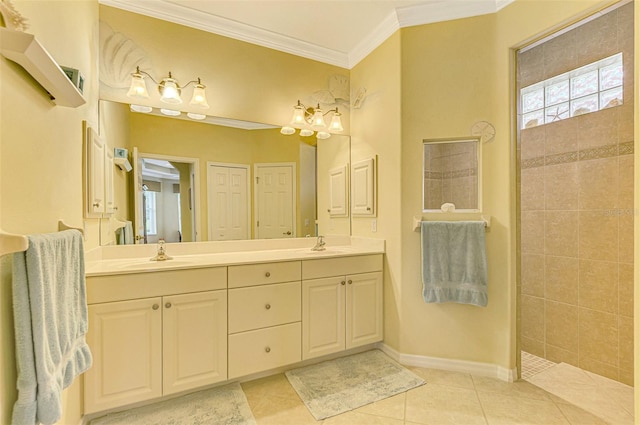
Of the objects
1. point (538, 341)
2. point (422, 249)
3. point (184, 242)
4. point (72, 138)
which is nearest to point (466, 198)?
Answer: point (422, 249)

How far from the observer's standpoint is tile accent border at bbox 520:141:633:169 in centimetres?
208

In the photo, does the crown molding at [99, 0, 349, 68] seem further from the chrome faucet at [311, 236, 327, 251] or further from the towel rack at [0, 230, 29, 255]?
the towel rack at [0, 230, 29, 255]

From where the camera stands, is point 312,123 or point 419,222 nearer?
point 419,222

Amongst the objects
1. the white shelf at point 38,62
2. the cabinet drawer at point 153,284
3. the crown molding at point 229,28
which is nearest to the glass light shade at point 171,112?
the crown molding at point 229,28

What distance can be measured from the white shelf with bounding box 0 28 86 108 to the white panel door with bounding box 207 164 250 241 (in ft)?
4.02

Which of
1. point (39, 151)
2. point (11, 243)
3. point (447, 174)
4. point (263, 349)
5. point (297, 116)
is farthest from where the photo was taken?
point (297, 116)

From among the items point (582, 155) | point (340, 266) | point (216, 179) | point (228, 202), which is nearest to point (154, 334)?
point (228, 202)

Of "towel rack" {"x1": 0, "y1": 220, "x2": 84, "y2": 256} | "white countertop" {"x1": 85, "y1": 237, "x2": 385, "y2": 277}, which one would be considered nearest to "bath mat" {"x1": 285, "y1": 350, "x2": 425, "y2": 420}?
"white countertop" {"x1": 85, "y1": 237, "x2": 385, "y2": 277}

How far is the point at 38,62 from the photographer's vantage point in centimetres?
90

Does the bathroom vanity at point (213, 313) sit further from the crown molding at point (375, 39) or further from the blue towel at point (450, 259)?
the crown molding at point (375, 39)

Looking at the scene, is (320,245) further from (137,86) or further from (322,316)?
(137,86)

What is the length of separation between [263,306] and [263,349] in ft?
0.98

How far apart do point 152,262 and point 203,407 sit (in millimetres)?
971

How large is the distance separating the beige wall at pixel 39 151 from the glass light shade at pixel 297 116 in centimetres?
150
